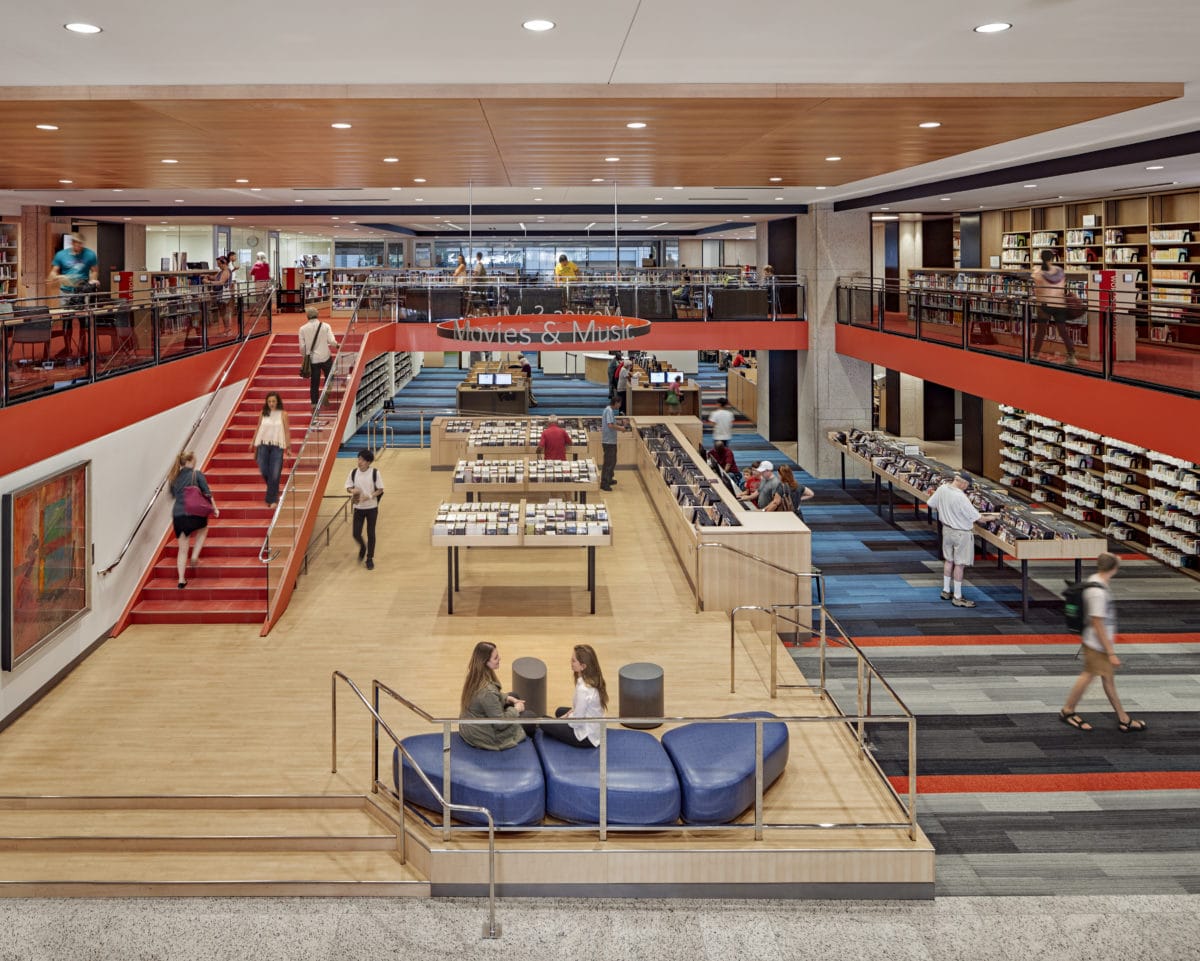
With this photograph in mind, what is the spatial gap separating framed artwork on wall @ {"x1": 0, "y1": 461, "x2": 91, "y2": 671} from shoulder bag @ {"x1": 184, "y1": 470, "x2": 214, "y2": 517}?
1.31 meters

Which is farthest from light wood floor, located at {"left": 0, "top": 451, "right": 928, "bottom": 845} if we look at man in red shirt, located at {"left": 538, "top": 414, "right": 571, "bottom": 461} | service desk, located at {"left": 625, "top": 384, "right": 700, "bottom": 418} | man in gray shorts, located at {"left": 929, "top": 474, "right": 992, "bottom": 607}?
service desk, located at {"left": 625, "top": 384, "right": 700, "bottom": 418}

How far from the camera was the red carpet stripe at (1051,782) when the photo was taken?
376 inches

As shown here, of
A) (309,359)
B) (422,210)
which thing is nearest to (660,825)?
(309,359)

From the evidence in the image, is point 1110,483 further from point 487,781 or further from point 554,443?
point 487,781

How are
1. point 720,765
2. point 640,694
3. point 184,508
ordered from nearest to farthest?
point 720,765 → point 640,694 → point 184,508

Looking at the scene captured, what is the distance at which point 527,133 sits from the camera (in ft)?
33.4

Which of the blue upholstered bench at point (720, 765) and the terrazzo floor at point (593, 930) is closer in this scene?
the terrazzo floor at point (593, 930)

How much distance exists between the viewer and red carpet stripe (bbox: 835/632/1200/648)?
525 inches

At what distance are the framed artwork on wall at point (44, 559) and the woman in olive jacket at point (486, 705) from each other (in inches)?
176

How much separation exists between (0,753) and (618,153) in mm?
7738

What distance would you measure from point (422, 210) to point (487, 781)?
1920 centimetres

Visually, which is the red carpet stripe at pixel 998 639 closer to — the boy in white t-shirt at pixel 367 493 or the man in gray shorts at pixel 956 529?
the man in gray shorts at pixel 956 529

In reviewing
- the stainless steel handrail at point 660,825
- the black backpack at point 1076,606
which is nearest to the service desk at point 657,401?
the black backpack at point 1076,606

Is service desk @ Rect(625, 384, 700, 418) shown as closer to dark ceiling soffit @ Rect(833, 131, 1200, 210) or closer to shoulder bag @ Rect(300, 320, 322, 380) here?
dark ceiling soffit @ Rect(833, 131, 1200, 210)
